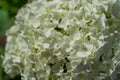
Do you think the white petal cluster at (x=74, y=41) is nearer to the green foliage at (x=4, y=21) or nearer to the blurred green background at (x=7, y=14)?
the blurred green background at (x=7, y=14)

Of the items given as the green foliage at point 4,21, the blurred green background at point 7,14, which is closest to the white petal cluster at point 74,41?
the blurred green background at point 7,14

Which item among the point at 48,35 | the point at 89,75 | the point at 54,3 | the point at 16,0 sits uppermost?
the point at 16,0

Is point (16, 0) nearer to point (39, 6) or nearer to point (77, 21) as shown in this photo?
point (39, 6)

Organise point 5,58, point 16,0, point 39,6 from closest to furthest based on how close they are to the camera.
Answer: point 39,6 < point 5,58 < point 16,0

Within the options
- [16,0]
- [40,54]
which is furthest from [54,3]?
[16,0]

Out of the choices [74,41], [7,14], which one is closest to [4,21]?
[7,14]

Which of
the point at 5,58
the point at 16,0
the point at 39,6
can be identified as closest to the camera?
the point at 39,6
